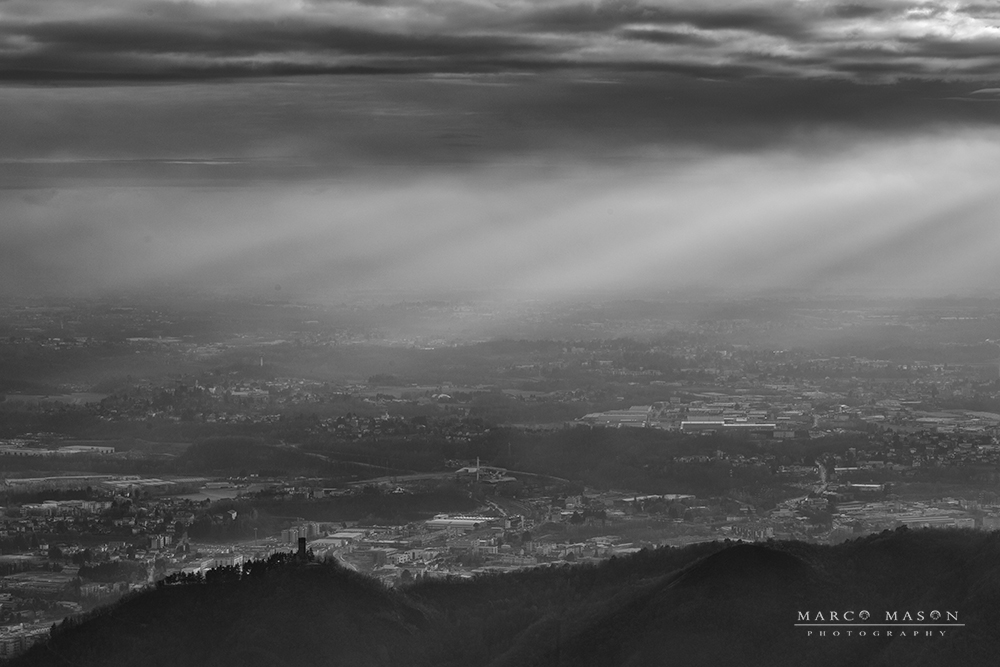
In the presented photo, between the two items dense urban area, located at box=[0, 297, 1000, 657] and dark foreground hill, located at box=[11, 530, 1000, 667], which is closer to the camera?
dark foreground hill, located at box=[11, 530, 1000, 667]

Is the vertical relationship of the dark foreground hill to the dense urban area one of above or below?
above

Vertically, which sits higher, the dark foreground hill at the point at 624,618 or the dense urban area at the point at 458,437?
the dark foreground hill at the point at 624,618

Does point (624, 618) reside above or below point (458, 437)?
above

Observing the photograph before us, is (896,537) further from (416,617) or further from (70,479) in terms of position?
(70,479)

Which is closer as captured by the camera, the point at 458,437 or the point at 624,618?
the point at 624,618

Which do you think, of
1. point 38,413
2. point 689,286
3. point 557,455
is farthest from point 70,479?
point 689,286
